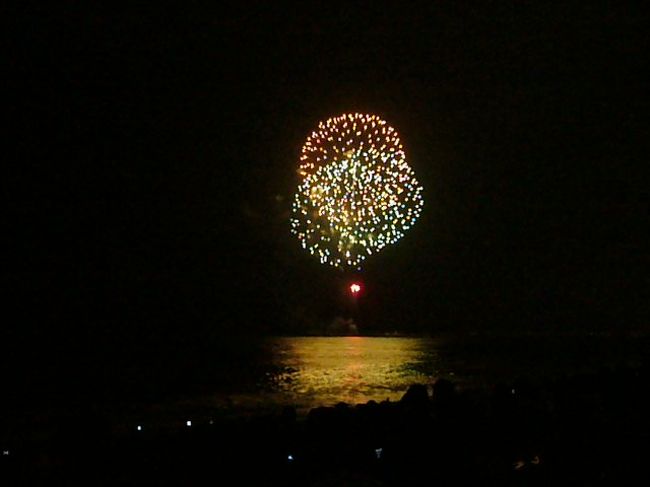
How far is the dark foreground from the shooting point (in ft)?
33.1

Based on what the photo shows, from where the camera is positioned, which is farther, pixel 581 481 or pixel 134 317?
pixel 134 317

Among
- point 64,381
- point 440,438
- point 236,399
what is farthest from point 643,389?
point 64,381

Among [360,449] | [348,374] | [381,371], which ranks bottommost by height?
[360,449]

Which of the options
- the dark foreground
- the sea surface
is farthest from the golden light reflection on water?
the dark foreground

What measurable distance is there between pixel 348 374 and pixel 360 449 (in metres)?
18.2

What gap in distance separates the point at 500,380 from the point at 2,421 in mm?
12603

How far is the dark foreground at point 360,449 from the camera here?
1010 cm

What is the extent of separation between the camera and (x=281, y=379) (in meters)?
28.8

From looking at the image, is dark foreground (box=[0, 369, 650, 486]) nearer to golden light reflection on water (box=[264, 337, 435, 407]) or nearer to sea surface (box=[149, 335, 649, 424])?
sea surface (box=[149, 335, 649, 424])

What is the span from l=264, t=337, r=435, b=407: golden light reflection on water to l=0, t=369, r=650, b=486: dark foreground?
31.0 feet

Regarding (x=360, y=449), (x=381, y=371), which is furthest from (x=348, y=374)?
(x=360, y=449)

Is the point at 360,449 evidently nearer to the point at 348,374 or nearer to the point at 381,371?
the point at 348,374

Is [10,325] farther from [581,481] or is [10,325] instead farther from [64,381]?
[581,481]

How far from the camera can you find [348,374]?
2962 centimetres
